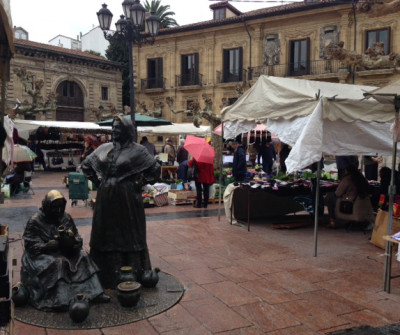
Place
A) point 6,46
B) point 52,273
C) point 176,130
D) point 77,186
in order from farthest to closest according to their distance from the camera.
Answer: point 176,130 → point 77,186 → point 52,273 → point 6,46

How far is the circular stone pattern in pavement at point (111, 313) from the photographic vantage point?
351cm

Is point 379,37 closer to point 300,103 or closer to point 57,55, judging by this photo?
point 300,103

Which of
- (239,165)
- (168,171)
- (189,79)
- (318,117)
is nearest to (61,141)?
(168,171)

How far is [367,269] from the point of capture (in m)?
5.25

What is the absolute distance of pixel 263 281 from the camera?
470cm

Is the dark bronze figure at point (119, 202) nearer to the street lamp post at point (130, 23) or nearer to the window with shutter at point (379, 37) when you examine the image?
the street lamp post at point (130, 23)

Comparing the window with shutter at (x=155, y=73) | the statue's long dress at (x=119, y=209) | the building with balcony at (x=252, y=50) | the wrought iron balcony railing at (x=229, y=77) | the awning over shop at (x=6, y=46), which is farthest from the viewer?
the window with shutter at (x=155, y=73)

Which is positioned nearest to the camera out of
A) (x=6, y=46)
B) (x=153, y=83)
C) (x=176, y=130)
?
(x=6, y=46)

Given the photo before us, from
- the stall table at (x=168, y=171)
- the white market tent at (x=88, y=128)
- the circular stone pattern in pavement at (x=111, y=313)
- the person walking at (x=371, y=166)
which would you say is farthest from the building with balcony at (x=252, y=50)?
the circular stone pattern in pavement at (x=111, y=313)

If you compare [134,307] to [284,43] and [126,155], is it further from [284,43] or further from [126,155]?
[284,43]

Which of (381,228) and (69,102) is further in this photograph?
(69,102)

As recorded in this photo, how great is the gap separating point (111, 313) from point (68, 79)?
31.8 meters

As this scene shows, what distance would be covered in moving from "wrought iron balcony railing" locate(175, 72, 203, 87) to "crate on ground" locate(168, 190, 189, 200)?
67.7ft

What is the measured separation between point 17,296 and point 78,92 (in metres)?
32.1
